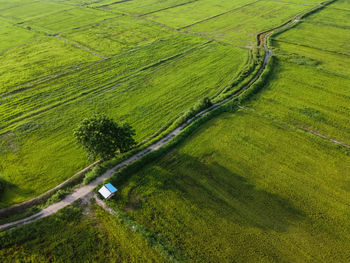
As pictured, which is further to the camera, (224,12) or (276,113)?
(224,12)

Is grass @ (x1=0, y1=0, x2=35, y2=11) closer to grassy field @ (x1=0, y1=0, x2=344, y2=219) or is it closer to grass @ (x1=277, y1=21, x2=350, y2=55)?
grassy field @ (x1=0, y1=0, x2=344, y2=219)

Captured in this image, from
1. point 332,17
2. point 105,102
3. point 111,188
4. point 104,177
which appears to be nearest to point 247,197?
point 111,188

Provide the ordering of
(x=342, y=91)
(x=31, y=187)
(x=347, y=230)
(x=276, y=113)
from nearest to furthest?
(x=347, y=230)
(x=31, y=187)
(x=276, y=113)
(x=342, y=91)

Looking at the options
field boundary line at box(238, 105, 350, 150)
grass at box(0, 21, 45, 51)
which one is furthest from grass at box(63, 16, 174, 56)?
field boundary line at box(238, 105, 350, 150)

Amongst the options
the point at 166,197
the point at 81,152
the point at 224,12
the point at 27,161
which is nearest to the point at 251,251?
the point at 166,197

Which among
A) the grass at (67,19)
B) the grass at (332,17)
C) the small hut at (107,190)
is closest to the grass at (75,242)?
the small hut at (107,190)

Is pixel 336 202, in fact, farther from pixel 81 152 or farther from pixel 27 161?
pixel 27 161
